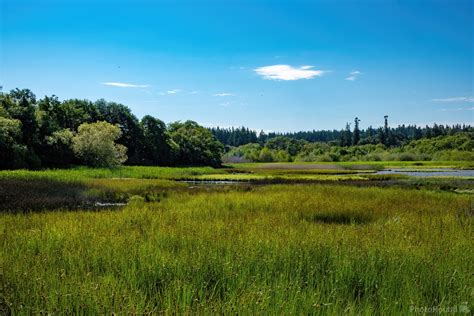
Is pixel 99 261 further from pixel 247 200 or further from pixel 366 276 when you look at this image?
pixel 247 200

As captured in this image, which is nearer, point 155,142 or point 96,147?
point 96,147

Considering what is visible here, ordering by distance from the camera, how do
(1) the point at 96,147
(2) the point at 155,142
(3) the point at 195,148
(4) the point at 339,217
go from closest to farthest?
1. (4) the point at 339,217
2. (1) the point at 96,147
3. (2) the point at 155,142
4. (3) the point at 195,148

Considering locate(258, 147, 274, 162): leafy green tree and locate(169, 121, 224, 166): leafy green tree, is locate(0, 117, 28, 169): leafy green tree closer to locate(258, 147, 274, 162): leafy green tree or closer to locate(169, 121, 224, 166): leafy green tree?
locate(169, 121, 224, 166): leafy green tree

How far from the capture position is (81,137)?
2260 inches

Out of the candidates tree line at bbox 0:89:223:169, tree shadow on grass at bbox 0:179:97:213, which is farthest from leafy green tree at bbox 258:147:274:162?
tree shadow on grass at bbox 0:179:97:213

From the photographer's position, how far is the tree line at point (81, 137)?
4666 cm

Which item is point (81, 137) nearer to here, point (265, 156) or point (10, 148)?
point (10, 148)

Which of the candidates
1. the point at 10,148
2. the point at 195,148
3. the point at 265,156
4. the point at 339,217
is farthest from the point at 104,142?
the point at 265,156

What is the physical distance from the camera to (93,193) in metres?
23.0

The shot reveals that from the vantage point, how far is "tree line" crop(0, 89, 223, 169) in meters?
46.7

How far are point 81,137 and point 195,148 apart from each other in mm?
42043

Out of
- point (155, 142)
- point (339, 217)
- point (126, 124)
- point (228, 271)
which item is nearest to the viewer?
point (228, 271)

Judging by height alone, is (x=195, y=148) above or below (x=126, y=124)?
below

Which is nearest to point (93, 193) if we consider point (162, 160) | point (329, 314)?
point (329, 314)
